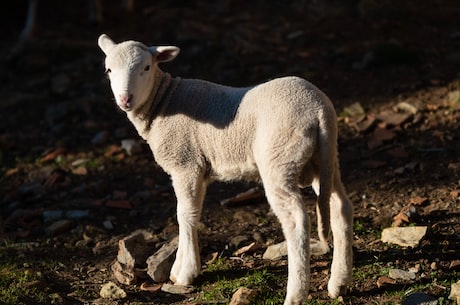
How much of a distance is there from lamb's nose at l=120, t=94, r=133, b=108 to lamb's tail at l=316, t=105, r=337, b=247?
1584mm

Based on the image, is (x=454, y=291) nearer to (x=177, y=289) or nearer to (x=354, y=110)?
(x=177, y=289)

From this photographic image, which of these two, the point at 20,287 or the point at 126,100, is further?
the point at 20,287

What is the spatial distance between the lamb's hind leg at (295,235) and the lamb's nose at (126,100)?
1396 millimetres

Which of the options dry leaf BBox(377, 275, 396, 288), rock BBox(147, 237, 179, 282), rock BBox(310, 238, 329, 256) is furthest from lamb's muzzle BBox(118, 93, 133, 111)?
dry leaf BBox(377, 275, 396, 288)

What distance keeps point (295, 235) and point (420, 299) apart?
1.07m

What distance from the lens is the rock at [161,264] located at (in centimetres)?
671

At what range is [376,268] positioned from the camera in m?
6.37

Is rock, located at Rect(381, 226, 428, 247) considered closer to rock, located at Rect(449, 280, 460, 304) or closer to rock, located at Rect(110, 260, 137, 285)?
rock, located at Rect(449, 280, 460, 304)

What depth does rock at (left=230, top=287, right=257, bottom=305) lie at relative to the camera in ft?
18.8

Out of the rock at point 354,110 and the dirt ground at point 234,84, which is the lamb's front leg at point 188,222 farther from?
the rock at point 354,110

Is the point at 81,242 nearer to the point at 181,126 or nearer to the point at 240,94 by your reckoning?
the point at 181,126

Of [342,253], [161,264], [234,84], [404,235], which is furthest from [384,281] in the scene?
[234,84]

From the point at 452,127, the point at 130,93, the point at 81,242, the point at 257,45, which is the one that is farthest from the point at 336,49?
the point at 130,93

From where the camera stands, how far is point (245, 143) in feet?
19.9
